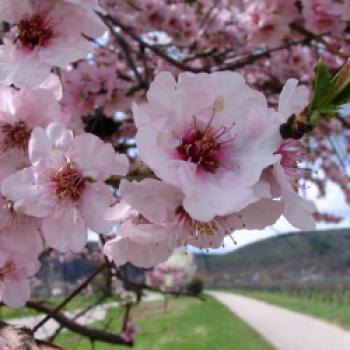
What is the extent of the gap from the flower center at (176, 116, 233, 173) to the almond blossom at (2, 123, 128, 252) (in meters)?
0.12

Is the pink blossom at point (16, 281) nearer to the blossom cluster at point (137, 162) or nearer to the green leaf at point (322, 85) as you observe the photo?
the blossom cluster at point (137, 162)

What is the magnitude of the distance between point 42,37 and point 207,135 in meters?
0.40

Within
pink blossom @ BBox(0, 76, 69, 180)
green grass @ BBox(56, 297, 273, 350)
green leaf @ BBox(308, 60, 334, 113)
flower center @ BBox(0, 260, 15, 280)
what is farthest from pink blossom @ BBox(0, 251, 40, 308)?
green grass @ BBox(56, 297, 273, 350)

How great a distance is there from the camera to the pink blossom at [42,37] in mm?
814

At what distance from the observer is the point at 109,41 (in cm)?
333

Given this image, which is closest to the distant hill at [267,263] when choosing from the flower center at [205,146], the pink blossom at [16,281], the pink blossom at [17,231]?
the pink blossom at [16,281]

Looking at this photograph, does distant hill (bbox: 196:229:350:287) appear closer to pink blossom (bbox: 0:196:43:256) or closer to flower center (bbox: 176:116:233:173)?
pink blossom (bbox: 0:196:43:256)

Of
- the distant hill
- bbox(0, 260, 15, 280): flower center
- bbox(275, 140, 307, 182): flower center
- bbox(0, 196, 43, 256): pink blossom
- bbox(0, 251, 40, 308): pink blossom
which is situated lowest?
the distant hill

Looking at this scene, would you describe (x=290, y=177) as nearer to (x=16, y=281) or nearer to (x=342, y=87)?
(x=342, y=87)

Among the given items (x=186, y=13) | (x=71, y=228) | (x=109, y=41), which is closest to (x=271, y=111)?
(x=71, y=228)

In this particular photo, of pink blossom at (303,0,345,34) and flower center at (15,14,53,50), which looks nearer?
flower center at (15,14,53,50)

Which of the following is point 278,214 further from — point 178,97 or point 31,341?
point 31,341

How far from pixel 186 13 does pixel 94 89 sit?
1296mm

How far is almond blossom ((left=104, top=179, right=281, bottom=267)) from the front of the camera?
614 millimetres
